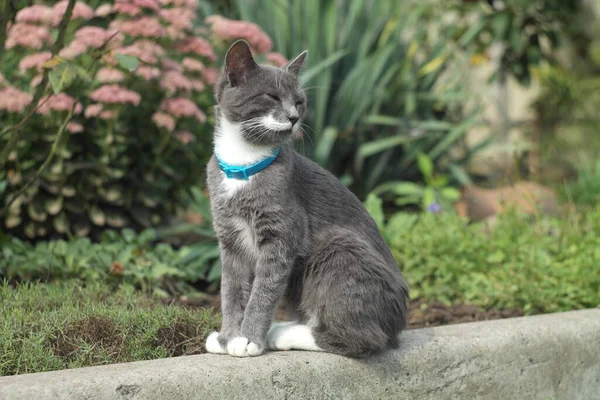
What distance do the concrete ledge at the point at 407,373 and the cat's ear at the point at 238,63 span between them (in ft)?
3.30

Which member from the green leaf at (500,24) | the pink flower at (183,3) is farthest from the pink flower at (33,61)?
the green leaf at (500,24)

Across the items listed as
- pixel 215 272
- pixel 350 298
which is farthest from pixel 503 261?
pixel 350 298

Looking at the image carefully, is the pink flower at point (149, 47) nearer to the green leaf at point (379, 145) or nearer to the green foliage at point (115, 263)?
the green foliage at point (115, 263)

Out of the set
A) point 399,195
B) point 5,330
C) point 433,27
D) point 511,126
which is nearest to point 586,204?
point 399,195

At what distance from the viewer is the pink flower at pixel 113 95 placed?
4.20 metres

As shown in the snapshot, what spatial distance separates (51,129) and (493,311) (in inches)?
110

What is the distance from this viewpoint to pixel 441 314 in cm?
399

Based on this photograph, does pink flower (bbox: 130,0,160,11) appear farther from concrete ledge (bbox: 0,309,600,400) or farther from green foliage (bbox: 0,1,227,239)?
concrete ledge (bbox: 0,309,600,400)

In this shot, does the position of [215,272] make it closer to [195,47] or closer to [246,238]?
[195,47]

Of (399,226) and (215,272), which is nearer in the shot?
(215,272)

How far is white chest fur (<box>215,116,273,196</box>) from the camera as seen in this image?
2719 mm

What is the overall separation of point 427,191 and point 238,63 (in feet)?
9.94

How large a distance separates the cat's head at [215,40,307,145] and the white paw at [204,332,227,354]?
74 cm

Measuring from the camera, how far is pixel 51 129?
450 cm
